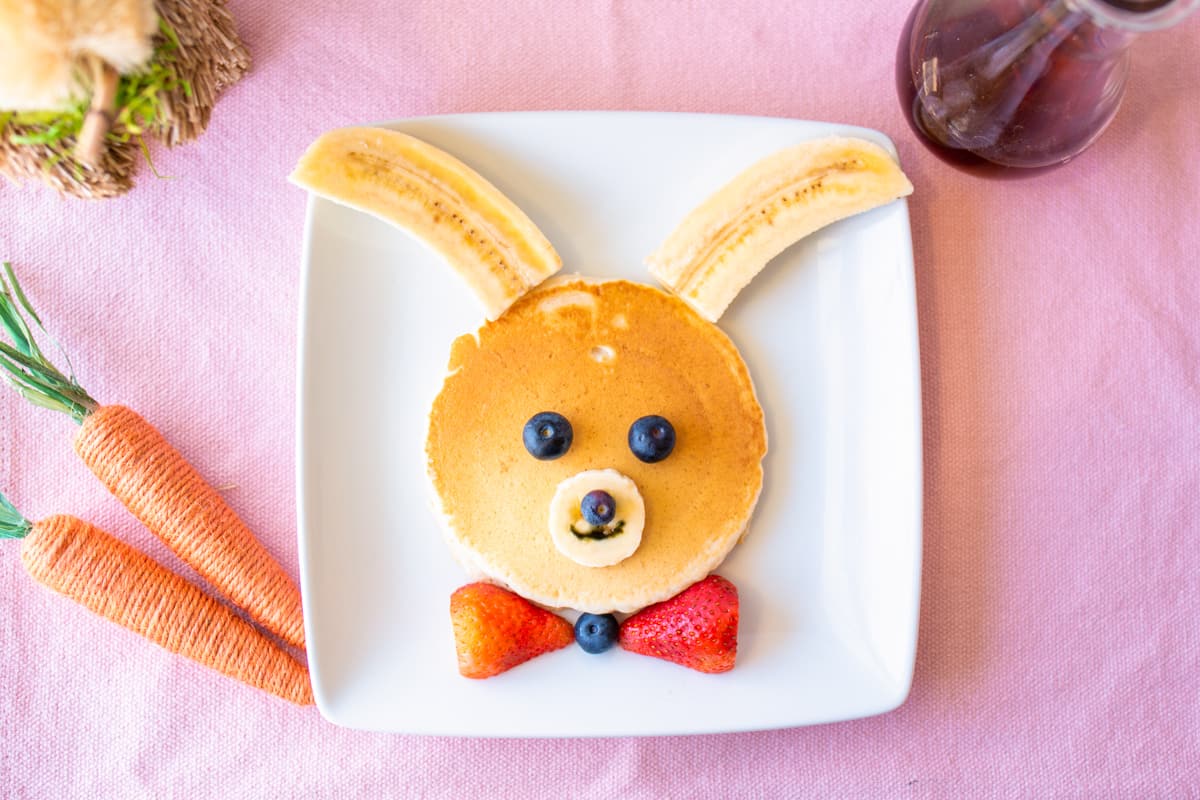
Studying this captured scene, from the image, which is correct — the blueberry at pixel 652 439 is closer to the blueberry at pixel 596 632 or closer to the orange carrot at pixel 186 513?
the blueberry at pixel 596 632

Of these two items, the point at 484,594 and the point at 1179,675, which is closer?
the point at 484,594

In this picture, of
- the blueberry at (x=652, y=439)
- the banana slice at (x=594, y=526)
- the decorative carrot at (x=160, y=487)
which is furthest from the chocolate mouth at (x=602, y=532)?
the decorative carrot at (x=160, y=487)

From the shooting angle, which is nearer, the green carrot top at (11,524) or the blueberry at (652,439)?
the blueberry at (652,439)

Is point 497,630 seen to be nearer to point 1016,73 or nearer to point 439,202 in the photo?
point 439,202

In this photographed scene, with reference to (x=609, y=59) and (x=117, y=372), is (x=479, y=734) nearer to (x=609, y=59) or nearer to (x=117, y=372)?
(x=117, y=372)

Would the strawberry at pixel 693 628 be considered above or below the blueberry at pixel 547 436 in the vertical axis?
below

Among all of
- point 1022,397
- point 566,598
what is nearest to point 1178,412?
point 1022,397

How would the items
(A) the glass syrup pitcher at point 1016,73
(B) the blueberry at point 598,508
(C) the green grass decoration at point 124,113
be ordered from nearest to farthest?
(C) the green grass decoration at point 124,113, (A) the glass syrup pitcher at point 1016,73, (B) the blueberry at point 598,508

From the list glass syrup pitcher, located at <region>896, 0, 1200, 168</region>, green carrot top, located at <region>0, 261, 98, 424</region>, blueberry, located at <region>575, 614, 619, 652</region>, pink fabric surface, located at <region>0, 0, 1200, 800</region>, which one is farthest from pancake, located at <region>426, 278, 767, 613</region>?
green carrot top, located at <region>0, 261, 98, 424</region>
